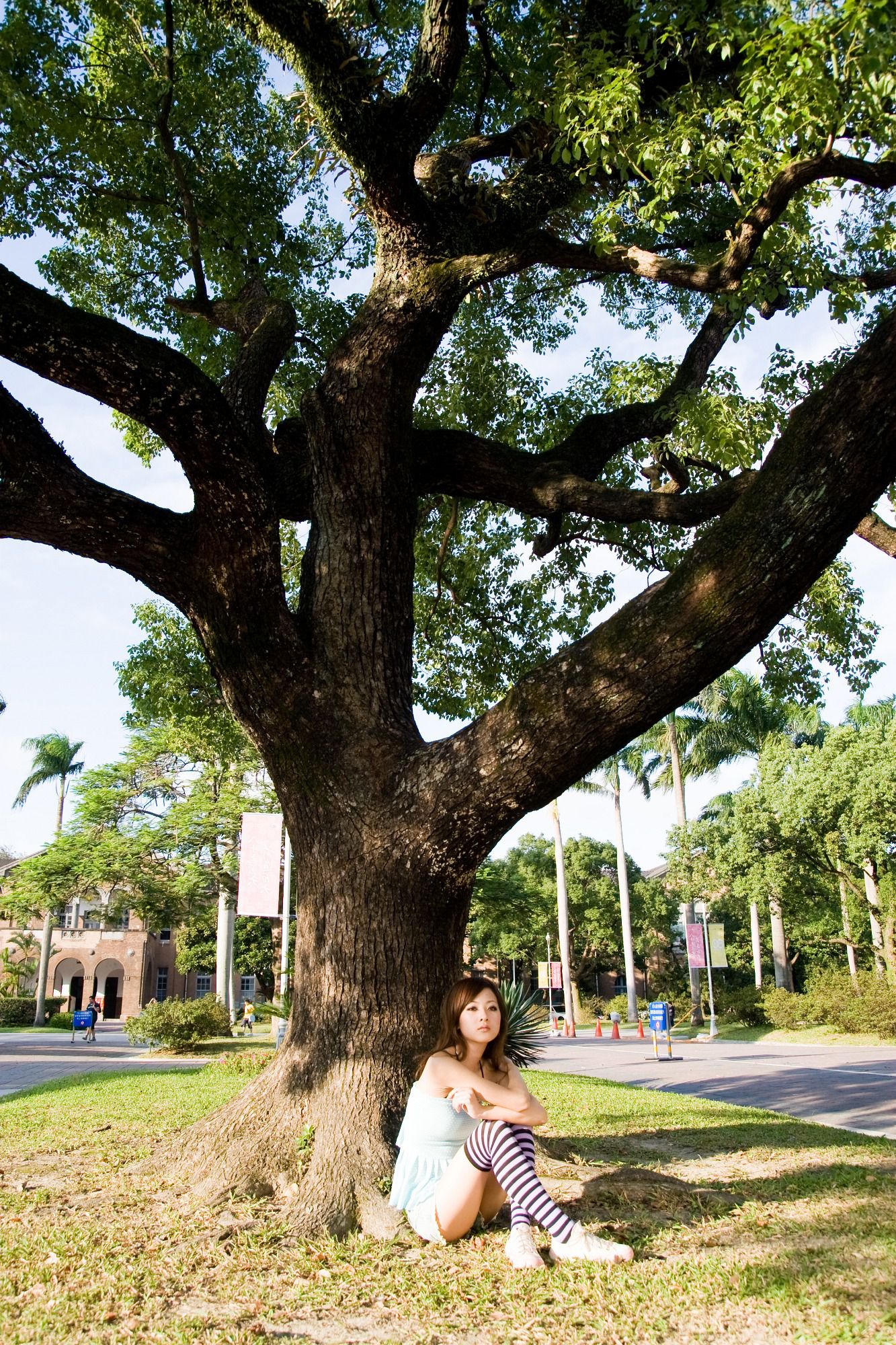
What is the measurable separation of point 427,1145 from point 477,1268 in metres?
0.53

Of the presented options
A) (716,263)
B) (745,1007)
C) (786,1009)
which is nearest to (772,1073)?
(786,1009)

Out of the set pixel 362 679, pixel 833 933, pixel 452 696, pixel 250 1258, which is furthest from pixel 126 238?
pixel 833 933

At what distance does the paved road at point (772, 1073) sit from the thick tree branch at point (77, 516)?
8185 millimetres

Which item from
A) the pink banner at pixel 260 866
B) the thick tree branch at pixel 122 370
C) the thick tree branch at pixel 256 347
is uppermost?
the thick tree branch at pixel 256 347

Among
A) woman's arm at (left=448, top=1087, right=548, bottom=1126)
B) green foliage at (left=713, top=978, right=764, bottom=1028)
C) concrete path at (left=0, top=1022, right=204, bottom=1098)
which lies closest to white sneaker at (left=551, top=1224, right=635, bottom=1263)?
woman's arm at (left=448, top=1087, right=548, bottom=1126)

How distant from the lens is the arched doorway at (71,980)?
52.7 meters

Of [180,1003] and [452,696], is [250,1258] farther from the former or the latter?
[180,1003]

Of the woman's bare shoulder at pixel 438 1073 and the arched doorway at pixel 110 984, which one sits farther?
the arched doorway at pixel 110 984

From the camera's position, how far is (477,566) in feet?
35.5

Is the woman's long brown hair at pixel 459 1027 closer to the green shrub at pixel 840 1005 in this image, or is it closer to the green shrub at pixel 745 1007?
the green shrub at pixel 840 1005

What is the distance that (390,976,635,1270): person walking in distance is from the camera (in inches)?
152

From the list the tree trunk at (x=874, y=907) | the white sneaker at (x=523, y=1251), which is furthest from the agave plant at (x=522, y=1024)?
the tree trunk at (x=874, y=907)

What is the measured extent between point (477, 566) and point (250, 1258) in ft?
25.6

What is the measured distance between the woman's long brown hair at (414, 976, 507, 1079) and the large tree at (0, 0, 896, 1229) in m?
0.77
